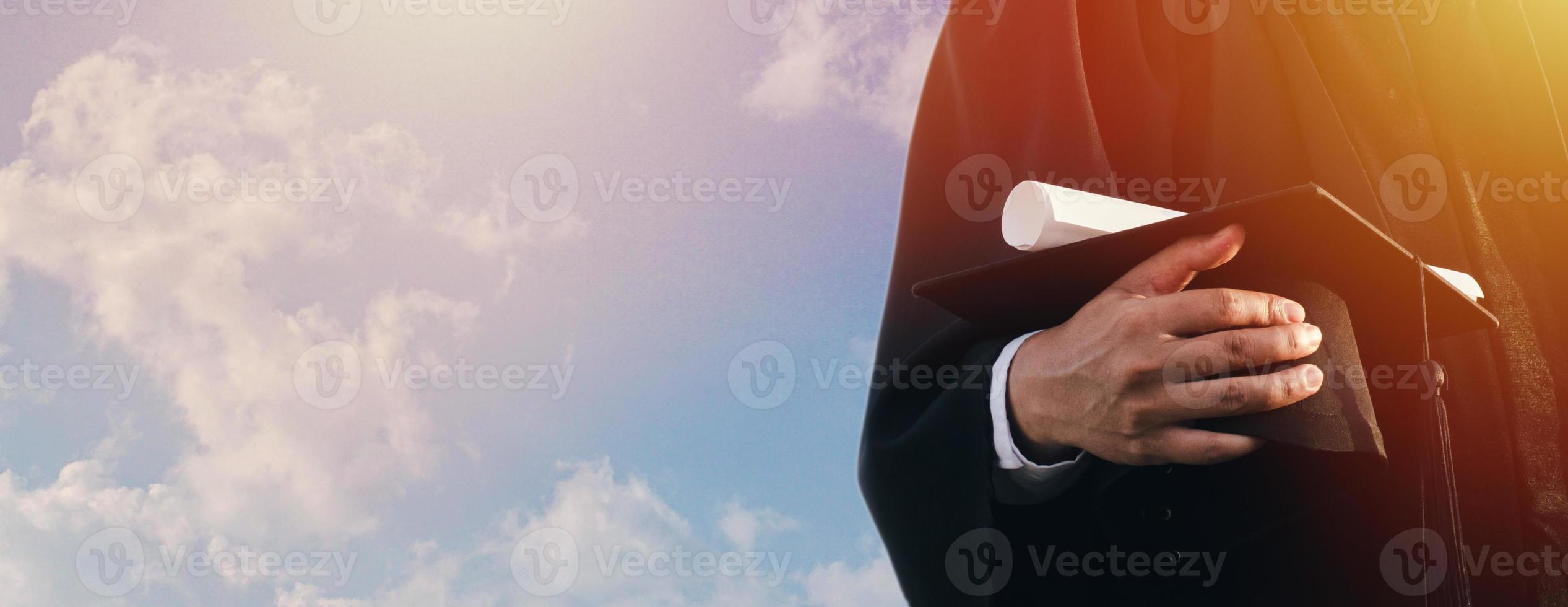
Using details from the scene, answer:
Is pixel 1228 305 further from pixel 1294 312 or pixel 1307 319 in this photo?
pixel 1307 319

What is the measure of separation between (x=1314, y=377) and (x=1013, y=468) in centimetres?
50

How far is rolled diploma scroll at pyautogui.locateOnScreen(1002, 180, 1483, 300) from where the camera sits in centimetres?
143

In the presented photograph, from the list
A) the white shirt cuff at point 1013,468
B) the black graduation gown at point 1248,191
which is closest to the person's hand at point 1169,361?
the white shirt cuff at point 1013,468

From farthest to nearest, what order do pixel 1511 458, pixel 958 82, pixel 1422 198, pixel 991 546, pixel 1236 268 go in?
pixel 958 82 < pixel 1422 198 < pixel 1511 458 < pixel 991 546 < pixel 1236 268

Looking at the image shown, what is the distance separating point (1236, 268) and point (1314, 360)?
0.57 feet

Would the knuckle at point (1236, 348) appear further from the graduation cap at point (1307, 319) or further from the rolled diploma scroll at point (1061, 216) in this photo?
the rolled diploma scroll at point (1061, 216)

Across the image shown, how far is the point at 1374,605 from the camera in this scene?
5.65 ft

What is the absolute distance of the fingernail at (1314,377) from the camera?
1.30 metres

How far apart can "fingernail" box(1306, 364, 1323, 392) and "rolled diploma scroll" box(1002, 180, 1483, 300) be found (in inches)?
11.2

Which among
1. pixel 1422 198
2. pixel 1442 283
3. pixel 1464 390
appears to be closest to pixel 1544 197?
pixel 1422 198

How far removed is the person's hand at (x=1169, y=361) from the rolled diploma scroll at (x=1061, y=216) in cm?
7

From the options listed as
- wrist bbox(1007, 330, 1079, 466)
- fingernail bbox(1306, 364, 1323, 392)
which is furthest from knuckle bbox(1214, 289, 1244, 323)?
wrist bbox(1007, 330, 1079, 466)

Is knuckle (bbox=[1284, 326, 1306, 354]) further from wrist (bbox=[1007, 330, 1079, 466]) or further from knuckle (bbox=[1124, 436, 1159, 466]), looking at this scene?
wrist (bbox=[1007, 330, 1079, 466])

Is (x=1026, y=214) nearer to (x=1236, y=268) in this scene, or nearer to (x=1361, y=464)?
(x=1236, y=268)
